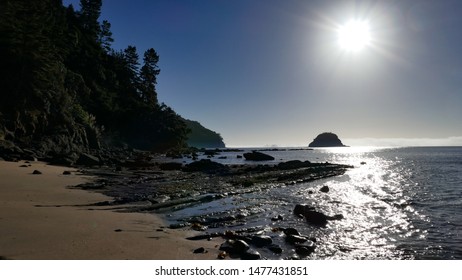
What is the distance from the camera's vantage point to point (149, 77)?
10281 cm

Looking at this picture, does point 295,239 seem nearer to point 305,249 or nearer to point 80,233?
point 305,249

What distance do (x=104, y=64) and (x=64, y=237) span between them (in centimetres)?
9025

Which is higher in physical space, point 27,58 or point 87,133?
point 27,58

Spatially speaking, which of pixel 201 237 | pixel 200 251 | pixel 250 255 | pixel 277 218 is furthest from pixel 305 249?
pixel 277 218

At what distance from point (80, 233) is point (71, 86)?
59339mm

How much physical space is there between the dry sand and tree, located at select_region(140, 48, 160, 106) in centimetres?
8983

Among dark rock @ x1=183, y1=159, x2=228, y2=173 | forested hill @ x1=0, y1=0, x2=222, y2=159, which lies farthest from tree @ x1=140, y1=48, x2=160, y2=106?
dark rock @ x1=183, y1=159, x2=228, y2=173

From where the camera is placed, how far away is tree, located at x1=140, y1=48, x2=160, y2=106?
A: 101312mm

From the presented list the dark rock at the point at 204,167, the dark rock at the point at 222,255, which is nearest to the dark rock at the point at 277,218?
the dark rock at the point at 222,255

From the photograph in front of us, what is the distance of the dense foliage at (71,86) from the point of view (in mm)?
36500

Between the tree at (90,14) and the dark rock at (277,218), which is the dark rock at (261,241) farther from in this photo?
the tree at (90,14)

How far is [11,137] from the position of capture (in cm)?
3422

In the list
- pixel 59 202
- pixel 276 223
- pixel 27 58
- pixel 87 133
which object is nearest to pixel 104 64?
pixel 87 133
